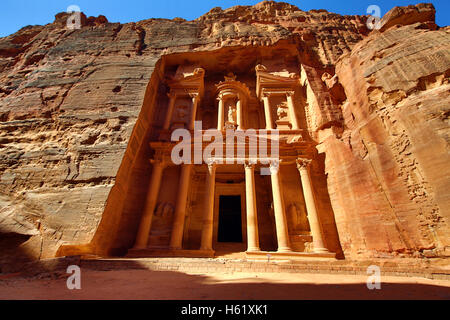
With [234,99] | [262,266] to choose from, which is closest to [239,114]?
[234,99]

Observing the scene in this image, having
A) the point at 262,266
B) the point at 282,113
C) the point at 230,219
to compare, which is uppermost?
the point at 282,113

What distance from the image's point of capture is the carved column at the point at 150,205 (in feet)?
31.0

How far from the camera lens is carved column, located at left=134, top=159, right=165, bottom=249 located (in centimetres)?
946

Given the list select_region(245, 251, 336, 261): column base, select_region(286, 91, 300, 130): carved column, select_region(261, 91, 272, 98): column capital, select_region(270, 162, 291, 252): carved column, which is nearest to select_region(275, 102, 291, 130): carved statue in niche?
select_region(286, 91, 300, 130): carved column

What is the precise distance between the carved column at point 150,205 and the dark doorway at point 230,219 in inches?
172

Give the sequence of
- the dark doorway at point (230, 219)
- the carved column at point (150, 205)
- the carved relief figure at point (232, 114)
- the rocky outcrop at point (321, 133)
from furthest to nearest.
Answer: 1. the carved relief figure at point (232, 114)
2. the dark doorway at point (230, 219)
3. the carved column at point (150, 205)
4. the rocky outcrop at point (321, 133)

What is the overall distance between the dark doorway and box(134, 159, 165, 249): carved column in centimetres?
438

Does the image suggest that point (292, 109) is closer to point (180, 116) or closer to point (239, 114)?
point (239, 114)

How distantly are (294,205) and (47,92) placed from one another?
14.3 m

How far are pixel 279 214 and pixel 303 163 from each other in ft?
10.5

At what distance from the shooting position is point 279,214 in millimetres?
9812

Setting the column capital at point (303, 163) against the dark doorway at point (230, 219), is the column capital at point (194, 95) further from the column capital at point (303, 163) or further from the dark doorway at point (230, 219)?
the column capital at point (303, 163)

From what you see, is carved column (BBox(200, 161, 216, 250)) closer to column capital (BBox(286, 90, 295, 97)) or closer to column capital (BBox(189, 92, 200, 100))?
column capital (BBox(189, 92, 200, 100))

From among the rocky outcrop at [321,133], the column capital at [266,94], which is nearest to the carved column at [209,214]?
the rocky outcrop at [321,133]
